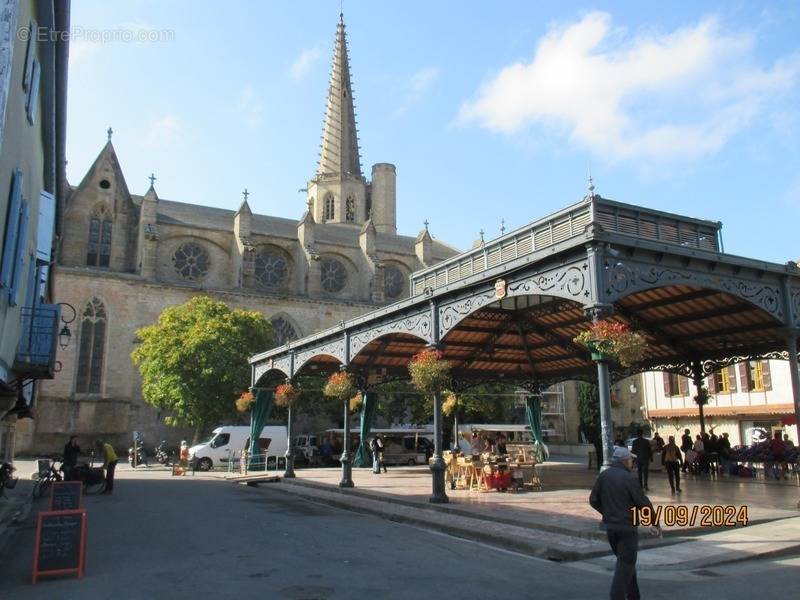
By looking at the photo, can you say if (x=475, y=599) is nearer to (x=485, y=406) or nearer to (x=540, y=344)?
(x=540, y=344)

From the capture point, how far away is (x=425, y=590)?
6383 millimetres

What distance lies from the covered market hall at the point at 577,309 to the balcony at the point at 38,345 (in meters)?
7.41

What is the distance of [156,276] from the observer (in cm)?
4147

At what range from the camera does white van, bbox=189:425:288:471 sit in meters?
29.1

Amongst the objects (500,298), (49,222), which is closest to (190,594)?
(500,298)

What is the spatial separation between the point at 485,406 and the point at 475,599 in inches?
1440

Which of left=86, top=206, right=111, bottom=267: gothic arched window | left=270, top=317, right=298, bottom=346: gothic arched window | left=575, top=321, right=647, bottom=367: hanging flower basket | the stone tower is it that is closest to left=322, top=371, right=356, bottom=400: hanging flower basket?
left=575, top=321, right=647, bottom=367: hanging flower basket

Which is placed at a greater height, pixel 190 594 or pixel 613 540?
pixel 613 540

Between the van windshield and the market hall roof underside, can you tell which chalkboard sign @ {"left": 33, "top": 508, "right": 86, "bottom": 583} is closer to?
the market hall roof underside

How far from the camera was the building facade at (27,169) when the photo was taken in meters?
7.52

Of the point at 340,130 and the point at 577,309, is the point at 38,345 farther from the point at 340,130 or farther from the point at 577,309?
the point at 340,130

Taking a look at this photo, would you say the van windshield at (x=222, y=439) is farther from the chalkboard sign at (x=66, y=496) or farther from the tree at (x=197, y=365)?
the chalkboard sign at (x=66, y=496)

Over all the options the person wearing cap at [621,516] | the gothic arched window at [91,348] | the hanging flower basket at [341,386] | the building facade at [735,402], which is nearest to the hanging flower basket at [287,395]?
the hanging flower basket at [341,386]
